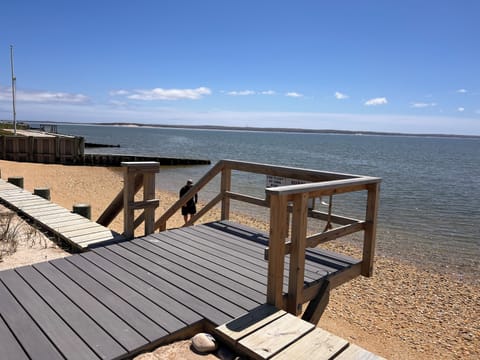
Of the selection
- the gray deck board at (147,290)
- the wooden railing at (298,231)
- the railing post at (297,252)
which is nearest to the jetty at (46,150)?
the gray deck board at (147,290)

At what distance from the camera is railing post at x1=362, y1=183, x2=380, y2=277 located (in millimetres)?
4238

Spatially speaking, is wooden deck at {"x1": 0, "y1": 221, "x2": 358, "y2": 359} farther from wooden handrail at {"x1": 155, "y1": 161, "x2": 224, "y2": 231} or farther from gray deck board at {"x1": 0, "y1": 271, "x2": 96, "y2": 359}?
wooden handrail at {"x1": 155, "y1": 161, "x2": 224, "y2": 231}

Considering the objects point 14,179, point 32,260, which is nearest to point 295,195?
point 32,260

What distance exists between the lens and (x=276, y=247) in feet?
10.2

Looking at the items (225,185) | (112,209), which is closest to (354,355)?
(225,185)

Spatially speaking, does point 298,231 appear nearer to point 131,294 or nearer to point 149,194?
point 131,294

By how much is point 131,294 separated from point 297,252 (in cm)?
152

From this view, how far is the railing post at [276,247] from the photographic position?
118 inches

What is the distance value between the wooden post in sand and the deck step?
8.35ft

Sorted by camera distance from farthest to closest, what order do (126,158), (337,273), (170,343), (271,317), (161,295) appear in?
(126,158) → (337,273) → (161,295) → (271,317) → (170,343)

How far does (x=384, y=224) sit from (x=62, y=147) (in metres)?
23.1

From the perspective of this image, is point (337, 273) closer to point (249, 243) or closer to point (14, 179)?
point (249, 243)

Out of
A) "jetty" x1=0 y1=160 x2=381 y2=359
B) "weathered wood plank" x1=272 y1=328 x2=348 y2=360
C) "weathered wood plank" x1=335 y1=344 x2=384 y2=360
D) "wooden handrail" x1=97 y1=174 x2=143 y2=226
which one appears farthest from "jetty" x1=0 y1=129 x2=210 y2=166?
"weathered wood plank" x1=335 y1=344 x2=384 y2=360

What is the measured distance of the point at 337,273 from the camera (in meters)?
4.08
